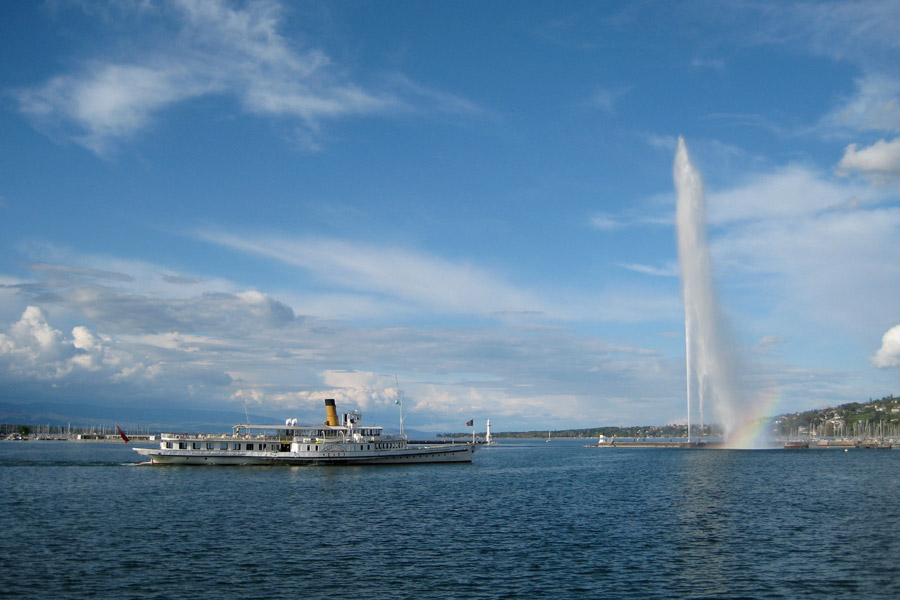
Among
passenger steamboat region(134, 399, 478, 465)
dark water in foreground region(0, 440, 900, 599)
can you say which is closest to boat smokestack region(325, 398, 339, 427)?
passenger steamboat region(134, 399, 478, 465)

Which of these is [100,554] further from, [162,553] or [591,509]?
[591,509]

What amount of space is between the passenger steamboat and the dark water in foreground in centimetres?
2256

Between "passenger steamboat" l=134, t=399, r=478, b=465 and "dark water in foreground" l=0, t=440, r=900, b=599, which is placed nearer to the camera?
"dark water in foreground" l=0, t=440, r=900, b=599

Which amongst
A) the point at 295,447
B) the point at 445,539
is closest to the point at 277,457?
the point at 295,447

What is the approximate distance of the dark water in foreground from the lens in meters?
31.0

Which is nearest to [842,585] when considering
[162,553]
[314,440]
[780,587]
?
[780,587]

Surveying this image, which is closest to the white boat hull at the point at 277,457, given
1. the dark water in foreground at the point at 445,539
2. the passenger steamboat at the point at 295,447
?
the passenger steamboat at the point at 295,447

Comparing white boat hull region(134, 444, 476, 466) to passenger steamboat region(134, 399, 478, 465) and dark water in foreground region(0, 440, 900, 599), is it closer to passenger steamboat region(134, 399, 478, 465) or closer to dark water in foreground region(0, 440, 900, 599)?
passenger steamboat region(134, 399, 478, 465)

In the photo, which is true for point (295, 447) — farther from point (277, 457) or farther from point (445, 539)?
point (445, 539)

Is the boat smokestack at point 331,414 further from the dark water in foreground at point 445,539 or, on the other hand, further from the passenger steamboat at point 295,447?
the dark water in foreground at point 445,539

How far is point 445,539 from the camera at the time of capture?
4262 centimetres

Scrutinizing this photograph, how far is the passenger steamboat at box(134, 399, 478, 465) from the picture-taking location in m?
102

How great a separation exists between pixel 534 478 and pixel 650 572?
58.5m

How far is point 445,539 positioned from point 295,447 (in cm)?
6426
